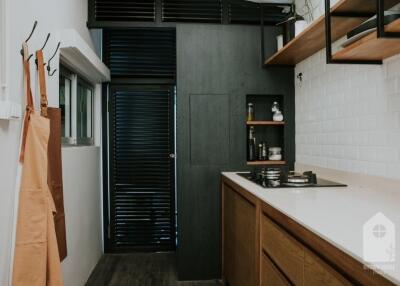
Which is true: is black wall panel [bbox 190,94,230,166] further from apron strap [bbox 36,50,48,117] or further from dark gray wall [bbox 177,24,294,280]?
apron strap [bbox 36,50,48,117]

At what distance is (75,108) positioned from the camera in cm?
304

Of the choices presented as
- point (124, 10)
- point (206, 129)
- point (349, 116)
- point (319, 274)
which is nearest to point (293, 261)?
point (319, 274)

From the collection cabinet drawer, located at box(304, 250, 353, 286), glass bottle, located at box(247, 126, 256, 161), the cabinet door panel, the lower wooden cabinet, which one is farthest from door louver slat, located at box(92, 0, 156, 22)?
cabinet drawer, located at box(304, 250, 353, 286)

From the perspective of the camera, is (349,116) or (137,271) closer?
(349,116)

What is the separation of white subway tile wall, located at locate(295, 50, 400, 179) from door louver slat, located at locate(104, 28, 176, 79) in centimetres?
Answer: 153

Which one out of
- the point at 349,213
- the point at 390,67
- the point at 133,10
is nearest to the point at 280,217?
the point at 349,213

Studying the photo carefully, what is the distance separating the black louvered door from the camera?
399 cm

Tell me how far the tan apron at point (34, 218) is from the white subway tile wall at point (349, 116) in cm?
177

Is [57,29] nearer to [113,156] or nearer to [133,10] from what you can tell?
[133,10]

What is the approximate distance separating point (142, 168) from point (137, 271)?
1097 millimetres

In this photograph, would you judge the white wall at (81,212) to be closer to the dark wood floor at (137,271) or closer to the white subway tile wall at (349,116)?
the dark wood floor at (137,271)

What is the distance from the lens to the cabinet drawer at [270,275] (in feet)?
5.08

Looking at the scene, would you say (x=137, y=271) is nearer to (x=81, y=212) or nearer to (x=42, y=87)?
(x=81, y=212)

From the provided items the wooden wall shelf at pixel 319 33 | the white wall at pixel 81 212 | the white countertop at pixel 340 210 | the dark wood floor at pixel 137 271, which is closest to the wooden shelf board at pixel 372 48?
the wooden wall shelf at pixel 319 33
